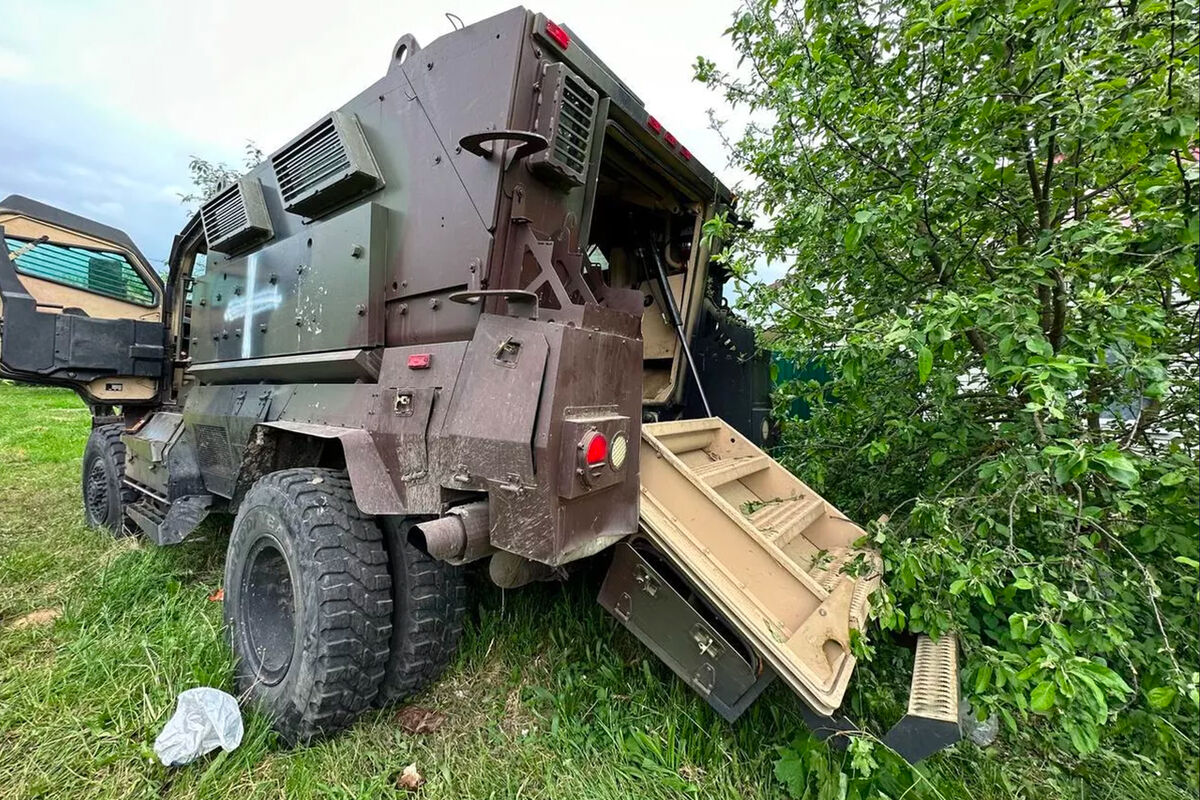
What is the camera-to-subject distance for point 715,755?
196 cm

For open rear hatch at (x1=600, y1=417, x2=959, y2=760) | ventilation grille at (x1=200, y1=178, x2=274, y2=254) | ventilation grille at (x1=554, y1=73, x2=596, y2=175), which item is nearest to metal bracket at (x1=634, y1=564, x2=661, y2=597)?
open rear hatch at (x1=600, y1=417, x2=959, y2=760)

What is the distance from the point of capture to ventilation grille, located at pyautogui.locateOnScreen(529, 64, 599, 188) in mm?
Result: 1976

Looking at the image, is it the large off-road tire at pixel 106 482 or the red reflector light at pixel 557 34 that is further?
the large off-road tire at pixel 106 482

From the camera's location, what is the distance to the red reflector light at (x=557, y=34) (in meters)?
1.99

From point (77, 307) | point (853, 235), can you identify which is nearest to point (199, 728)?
point (853, 235)

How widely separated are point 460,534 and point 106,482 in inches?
174

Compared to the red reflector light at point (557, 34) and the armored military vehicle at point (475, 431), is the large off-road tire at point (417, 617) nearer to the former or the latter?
the armored military vehicle at point (475, 431)

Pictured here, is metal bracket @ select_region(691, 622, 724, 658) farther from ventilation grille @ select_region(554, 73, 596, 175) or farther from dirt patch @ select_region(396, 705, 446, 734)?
ventilation grille @ select_region(554, 73, 596, 175)

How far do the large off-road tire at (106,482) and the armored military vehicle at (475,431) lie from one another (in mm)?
1567

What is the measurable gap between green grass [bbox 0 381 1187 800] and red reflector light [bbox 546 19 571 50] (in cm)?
234

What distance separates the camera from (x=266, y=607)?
2420mm

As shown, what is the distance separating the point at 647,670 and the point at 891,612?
1047 mm

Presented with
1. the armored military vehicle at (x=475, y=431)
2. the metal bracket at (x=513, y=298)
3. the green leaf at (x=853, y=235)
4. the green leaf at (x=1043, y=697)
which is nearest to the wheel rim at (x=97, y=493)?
the armored military vehicle at (x=475, y=431)

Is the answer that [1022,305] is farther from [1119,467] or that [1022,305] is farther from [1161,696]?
[1161,696]
